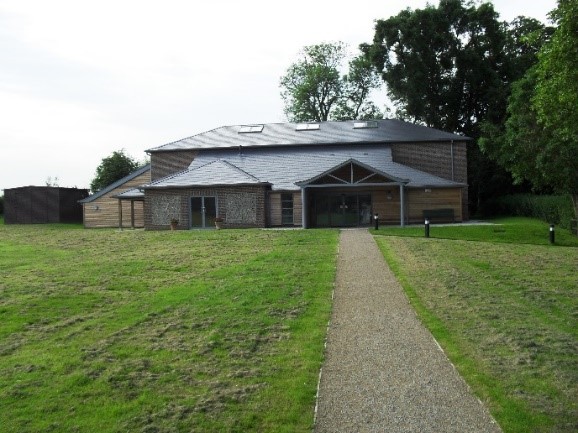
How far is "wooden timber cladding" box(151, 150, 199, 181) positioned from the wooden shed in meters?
10.3

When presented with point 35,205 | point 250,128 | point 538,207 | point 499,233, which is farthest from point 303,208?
point 35,205

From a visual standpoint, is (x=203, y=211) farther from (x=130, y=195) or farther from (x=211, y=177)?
(x=130, y=195)

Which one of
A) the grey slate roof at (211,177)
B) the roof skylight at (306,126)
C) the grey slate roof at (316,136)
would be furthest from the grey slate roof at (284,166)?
the roof skylight at (306,126)

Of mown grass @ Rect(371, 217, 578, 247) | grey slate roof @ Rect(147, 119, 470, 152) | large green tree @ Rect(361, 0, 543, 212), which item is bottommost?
mown grass @ Rect(371, 217, 578, 247)

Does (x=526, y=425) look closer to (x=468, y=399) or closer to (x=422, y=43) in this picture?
(x=468, y=399)

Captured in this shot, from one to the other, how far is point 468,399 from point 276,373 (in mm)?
2119

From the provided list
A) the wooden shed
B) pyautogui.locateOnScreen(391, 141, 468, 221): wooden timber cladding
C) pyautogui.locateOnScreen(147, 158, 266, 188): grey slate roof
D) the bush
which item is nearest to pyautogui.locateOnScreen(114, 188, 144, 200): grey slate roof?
pyautogui.locateOnScreen(147, 158, 266, 188): grey slate roof

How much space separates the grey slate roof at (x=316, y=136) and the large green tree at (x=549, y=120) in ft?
16.9

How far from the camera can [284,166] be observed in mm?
39094

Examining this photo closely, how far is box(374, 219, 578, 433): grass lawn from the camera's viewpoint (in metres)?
6.20

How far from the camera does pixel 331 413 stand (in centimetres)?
587

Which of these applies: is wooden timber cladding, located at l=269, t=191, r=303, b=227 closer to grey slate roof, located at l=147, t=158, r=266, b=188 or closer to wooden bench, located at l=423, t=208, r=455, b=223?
grey slate roof, located at l=147, t=158, r=266, b=188

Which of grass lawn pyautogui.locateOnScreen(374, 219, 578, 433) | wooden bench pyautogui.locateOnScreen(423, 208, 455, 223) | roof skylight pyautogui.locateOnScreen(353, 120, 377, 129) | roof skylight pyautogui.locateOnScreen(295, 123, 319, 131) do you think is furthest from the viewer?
roof skylight pyautogui.locateOnScreen(295, 123, 319, 131)

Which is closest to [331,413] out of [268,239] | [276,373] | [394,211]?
[276,373]
